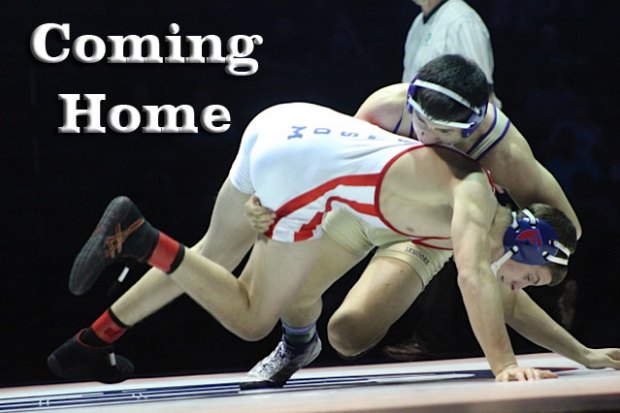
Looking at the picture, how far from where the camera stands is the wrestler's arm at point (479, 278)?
3.04 meters

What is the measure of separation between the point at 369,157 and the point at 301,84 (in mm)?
1651

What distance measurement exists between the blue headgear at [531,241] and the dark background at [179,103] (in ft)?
5.50

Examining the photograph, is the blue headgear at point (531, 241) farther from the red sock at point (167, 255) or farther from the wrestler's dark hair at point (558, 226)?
the red sock at point (167, 255)

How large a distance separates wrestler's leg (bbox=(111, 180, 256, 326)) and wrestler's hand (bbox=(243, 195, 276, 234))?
0.46 feet

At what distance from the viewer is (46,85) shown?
4719 millimetres

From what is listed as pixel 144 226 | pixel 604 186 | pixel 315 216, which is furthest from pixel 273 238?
pixel 604 186

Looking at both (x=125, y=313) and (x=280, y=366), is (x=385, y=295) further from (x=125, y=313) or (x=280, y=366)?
(x=125, y=313)

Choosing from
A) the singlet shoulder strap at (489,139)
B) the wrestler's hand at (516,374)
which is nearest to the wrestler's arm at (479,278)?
the wrestler's hand at (516,374)

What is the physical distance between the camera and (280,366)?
3.72m

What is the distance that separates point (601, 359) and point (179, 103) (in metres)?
2.02

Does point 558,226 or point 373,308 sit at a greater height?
point 558,226

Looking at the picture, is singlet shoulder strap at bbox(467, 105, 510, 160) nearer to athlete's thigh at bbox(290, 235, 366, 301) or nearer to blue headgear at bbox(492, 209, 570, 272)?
blue headgear at bbox(492, 209, 570, 272)

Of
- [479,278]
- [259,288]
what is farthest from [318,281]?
[479,278]

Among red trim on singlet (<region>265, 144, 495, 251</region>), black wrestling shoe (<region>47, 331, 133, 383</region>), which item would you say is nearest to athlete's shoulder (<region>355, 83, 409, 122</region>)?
red trim on singlet (<region>265, 144, 495, 251</region>)
